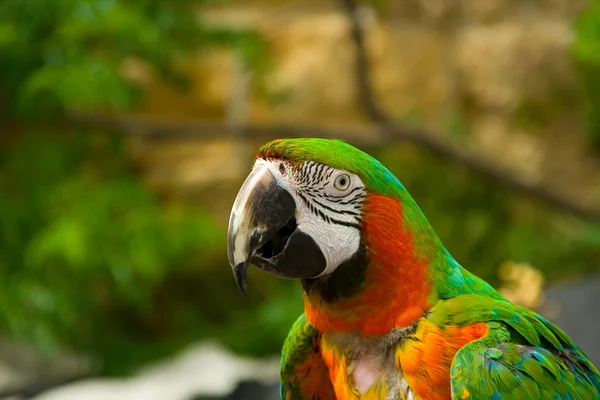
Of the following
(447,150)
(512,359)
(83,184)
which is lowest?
(512,359)

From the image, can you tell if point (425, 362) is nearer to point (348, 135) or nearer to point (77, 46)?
point (77, 46)

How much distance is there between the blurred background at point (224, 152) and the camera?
6.62 ft

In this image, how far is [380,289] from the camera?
0.81 metres

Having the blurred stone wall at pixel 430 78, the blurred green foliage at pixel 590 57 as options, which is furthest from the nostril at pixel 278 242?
the blurred green foliage at pixel 590 57

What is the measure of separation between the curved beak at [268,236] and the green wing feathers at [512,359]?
0.65 ft

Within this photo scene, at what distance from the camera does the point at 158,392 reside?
91.9 inches

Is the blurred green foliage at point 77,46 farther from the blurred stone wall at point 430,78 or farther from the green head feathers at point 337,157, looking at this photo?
the green head feathers at point 337,157

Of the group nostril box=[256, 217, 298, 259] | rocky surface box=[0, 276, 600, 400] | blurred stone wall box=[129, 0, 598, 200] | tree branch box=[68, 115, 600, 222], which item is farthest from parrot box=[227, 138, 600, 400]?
blurred stone wall box=[129, 0, 598, 200]

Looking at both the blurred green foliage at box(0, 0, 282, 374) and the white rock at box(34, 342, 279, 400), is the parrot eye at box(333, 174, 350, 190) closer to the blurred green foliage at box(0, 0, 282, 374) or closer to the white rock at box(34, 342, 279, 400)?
the blurred green foliage at box(0, 0, 282, 374)

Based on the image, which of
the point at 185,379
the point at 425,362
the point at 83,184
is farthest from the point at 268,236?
the point at 185,379

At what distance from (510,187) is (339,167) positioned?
210cm

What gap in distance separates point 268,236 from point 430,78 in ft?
8.95

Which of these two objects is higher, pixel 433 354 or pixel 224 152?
pixel 224 152

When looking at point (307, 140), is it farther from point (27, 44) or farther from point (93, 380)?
point (93, 380)
